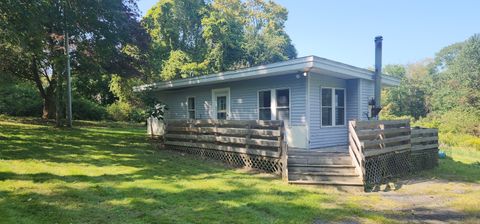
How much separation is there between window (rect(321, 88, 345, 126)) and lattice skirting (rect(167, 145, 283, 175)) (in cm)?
262

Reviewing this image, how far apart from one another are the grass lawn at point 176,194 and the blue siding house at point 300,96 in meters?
2.48

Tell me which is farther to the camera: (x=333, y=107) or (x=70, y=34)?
(x=70, y=34)

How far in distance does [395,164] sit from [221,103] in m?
6.13

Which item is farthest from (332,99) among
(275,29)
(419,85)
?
(419,85)

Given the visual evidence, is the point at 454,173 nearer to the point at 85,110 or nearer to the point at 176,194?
the point at 176,194

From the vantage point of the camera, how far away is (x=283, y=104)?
9.76m

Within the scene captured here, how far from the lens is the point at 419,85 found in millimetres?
34719

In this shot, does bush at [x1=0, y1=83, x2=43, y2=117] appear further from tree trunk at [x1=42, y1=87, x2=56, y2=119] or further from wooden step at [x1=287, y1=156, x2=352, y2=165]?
wooden step at [x1=287, y1=156, x2=352, y2=165]

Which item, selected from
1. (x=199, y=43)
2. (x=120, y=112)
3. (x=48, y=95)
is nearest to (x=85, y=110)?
(x=120, y=112)

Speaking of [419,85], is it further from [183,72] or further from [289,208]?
[289,208]

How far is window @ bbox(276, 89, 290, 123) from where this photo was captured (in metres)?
9.63

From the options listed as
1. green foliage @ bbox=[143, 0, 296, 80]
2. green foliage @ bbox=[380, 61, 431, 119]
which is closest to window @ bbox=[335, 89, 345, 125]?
green foliage @ bbox=[143, 0, 296, 80]

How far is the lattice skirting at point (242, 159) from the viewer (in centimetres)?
777

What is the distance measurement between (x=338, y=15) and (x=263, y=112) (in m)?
14.3
